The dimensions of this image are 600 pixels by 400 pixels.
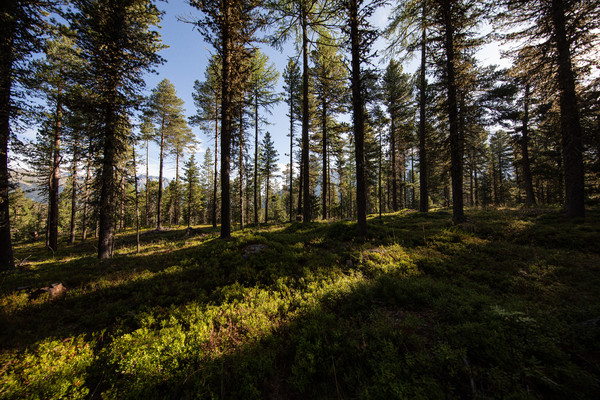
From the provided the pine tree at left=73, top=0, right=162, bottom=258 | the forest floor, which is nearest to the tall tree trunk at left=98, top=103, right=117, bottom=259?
the pine tree at left=73, top=0, right=162, bottom=258

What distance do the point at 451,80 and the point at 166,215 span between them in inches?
2256

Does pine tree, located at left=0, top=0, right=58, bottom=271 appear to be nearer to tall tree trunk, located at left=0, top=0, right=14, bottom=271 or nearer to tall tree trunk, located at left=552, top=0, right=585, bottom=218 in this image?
tall tree trunk, located at left=0, top=0, right=14, bottom=271

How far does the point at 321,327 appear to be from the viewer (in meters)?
3.72

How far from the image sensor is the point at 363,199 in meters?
9.04

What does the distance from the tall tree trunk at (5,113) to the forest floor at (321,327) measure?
3.23 meters

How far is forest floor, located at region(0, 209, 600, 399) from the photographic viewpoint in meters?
2.69

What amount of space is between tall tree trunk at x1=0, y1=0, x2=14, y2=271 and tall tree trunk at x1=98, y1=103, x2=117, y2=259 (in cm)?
317

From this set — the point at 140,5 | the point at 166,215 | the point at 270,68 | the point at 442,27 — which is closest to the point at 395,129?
the point at 442,27

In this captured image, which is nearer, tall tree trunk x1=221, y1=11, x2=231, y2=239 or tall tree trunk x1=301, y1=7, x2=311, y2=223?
tall tree trunk x1=221, y1=11, x2=231, y2=239

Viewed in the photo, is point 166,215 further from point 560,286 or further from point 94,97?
point 560,286

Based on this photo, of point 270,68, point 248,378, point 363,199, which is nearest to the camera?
point 248,378

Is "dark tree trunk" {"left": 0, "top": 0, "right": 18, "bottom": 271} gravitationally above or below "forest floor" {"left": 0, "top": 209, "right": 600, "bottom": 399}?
above

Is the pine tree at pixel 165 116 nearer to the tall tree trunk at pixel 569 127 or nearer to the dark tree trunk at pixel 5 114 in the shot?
the dark tree trunk at pixel 5 114

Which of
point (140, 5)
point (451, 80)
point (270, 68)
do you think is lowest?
point (451, 80)
